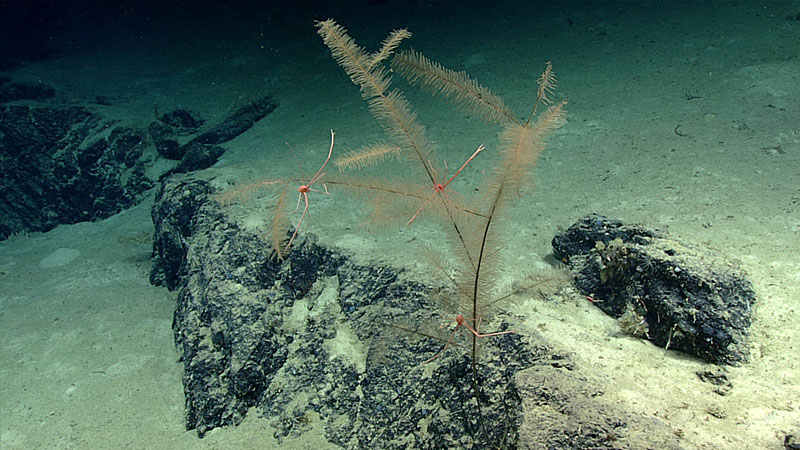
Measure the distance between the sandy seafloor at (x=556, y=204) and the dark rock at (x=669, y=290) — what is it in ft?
0.40

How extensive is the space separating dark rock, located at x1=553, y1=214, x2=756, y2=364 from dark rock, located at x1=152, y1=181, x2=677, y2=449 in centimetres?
73

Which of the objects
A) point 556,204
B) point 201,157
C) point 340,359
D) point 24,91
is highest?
point 556,204

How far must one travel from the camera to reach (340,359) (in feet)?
8.05

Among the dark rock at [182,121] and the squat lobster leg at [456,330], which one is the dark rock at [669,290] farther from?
the dark rock at [182,121]

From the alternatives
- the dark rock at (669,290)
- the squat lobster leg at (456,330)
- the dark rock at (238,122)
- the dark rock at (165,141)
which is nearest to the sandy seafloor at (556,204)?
the dark rock at (669,290)

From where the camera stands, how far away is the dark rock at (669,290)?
1.97 meters

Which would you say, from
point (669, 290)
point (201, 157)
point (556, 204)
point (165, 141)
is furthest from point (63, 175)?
point (669, 290)

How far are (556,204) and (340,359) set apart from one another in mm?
2286

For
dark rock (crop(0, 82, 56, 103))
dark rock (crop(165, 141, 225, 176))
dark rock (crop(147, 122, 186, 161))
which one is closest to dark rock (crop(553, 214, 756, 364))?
dark rock (crop(165, 141, 225, 176))

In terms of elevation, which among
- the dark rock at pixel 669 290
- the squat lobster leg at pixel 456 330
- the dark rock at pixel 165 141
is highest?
the dark rock at pixel 669 290

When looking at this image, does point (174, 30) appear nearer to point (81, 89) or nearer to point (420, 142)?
point (81, 89)

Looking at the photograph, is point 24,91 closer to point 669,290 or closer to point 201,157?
point 201,157

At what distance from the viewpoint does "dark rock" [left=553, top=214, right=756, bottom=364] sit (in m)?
1.97

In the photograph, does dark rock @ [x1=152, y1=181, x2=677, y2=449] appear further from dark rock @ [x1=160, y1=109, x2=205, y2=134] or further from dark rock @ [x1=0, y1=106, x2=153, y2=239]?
dark rock @ [x1=160, y1=109, x2=205, y2=134]
